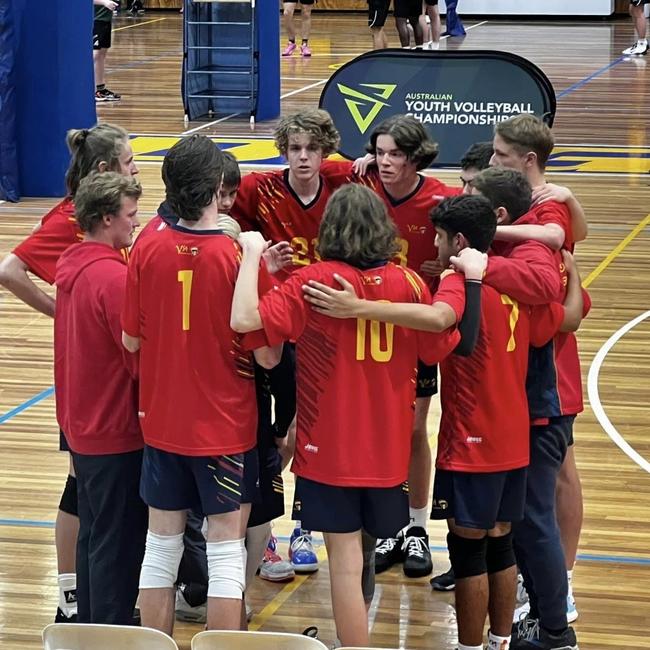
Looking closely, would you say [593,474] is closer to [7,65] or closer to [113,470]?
[113,470]

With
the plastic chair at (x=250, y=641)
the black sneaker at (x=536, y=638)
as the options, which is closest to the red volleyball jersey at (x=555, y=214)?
the black sneaker at (x=536, y=638)

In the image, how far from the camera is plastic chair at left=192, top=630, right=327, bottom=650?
2922mm

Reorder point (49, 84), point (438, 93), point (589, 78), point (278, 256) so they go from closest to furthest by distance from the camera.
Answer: point (278, 256), point (438, 93), point (49, 84), point (589, 78)

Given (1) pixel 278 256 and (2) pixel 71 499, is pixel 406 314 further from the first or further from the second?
(2) pixel 71 499

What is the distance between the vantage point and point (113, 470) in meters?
3.85

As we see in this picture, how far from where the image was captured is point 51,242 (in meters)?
4.29

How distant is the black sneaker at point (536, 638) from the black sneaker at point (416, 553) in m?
0.57

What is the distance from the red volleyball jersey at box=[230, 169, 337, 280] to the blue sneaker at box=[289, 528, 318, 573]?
39.0 inches

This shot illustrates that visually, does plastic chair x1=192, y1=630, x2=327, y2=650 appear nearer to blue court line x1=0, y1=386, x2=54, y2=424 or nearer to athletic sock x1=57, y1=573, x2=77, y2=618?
athletic sock x1=57, y1=573, x2=77, y2=618

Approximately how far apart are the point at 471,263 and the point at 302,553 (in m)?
1.65

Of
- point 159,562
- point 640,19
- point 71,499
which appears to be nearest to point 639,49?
point 640,19

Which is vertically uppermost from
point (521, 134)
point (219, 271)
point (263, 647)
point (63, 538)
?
point (521, 134)

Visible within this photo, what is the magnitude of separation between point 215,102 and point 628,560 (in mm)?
11145

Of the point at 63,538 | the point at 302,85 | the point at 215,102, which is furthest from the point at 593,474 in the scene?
the point at 302,85
